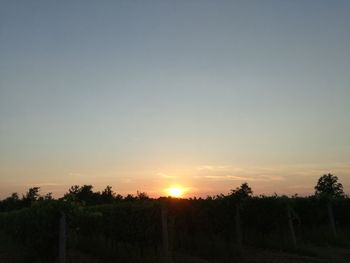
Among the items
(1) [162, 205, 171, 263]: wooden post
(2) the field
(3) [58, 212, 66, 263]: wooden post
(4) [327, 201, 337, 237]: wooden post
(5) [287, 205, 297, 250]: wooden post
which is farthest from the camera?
(4) [327, 201, 337, 237]: wooden post

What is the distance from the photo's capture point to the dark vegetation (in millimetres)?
13164

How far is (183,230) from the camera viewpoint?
19094 mm

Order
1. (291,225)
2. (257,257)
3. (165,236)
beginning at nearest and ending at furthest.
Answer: (165,236)
(257,257)
(291,225)

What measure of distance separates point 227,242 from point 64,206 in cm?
926

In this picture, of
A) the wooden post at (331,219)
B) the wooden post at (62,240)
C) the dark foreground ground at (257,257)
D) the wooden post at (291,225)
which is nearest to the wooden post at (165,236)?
the dark foreground ground at (257,257)

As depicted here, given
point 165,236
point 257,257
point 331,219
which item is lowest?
point 257,257

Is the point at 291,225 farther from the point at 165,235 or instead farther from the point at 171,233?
the point at 165,235

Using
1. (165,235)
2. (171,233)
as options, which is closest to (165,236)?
(165,235)

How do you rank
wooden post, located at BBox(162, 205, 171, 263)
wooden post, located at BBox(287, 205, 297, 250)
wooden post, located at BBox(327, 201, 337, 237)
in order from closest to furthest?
wooden post, located at BBox(162, 205, 171, 263), wooden post, located at BBox(287, 205, 297, 250), wooden post, located at BBox(327, 201, 337, 237)

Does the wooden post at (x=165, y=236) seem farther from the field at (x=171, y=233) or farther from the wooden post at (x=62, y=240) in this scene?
the wooden post at (x=62, y=240)

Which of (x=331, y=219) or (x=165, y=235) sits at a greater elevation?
(x=331, y=219)

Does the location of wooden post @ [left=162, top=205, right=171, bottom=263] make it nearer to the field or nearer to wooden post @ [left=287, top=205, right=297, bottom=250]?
the field

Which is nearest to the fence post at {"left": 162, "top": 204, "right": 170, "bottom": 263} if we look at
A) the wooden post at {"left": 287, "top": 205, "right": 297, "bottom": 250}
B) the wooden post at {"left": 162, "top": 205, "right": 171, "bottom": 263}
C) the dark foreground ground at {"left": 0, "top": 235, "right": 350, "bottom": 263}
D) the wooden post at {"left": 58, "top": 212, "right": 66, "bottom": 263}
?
the wooden post at {"left": 162, "top": 205, "right": 171, "bottom": 263}

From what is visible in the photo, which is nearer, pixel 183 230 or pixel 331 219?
pixel 183 230
